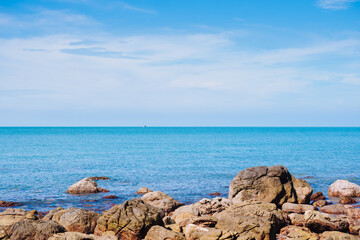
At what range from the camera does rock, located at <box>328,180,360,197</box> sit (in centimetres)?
2905

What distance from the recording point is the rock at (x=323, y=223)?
18.9 m

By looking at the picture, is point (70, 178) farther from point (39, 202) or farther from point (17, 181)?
point (39, 202)

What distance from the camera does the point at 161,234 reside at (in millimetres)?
16672

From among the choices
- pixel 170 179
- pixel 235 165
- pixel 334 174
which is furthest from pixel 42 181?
pixel 334 174

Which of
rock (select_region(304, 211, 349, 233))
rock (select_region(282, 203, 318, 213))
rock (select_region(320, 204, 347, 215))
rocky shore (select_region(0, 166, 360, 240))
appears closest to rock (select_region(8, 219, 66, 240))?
rocky shore (select_region(0, 166, 360, 240))

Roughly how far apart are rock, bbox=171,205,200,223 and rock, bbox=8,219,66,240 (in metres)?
6.56

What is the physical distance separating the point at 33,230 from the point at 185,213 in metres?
7.99

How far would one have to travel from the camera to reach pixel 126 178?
41.0 metres

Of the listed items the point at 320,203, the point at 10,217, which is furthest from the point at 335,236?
the point at 10,217

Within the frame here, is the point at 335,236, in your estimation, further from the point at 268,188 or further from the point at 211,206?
the point at 268,188

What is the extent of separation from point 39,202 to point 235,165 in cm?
3026

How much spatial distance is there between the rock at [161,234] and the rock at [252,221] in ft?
7.39

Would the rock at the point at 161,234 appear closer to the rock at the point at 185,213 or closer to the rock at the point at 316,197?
the rock at the point at 185,213

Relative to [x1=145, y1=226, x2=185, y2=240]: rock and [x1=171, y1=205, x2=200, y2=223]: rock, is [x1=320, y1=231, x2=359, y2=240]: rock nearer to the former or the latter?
[x1=145, y1=226, x2=185, y2=240]: rock
